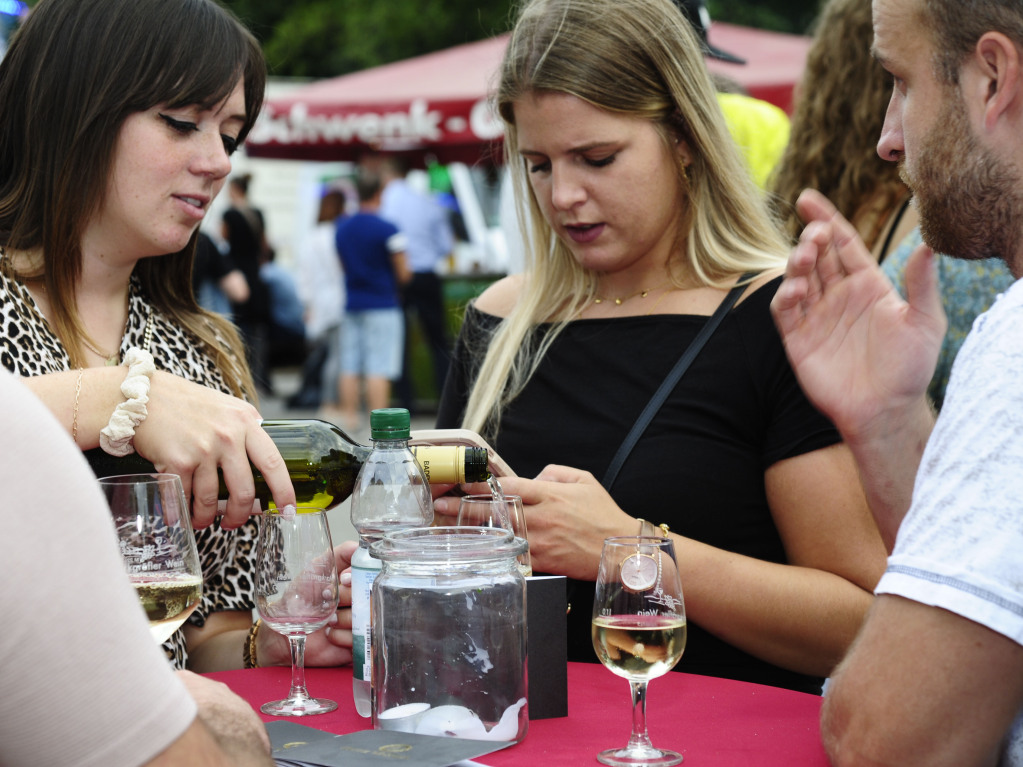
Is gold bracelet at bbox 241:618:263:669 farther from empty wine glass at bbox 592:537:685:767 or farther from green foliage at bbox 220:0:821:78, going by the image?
green foliage at bbox 220:0:821:78

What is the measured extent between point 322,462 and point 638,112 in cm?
105

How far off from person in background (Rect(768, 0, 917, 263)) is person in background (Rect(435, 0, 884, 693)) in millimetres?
1024

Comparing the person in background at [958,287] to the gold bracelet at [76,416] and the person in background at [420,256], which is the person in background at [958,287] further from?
the person in background at [420,256]

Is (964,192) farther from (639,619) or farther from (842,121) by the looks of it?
(842,121)

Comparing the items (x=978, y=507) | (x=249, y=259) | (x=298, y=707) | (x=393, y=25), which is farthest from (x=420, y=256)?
(x=393, y=25)

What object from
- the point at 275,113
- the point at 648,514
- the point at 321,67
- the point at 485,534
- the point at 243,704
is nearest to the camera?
the point at 243,704

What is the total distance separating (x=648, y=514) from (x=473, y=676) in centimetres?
87

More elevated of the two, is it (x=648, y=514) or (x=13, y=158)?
(x=13, y=158)

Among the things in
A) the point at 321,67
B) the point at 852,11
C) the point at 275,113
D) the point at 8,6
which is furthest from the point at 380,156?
the point at 321,67

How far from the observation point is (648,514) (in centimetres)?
228

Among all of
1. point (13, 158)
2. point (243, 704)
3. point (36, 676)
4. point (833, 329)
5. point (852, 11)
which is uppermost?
point (852, 11)

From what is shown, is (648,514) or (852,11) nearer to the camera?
(648,514)

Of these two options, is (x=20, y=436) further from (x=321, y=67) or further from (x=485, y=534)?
(x=321, y=67)

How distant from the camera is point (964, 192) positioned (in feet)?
5.09
